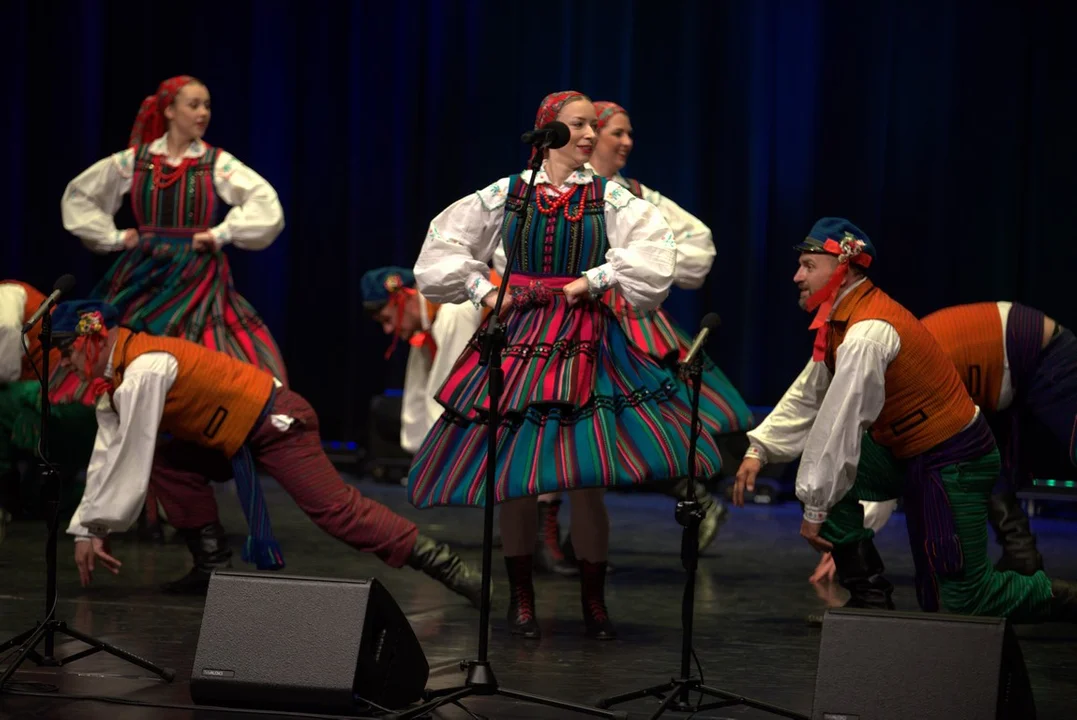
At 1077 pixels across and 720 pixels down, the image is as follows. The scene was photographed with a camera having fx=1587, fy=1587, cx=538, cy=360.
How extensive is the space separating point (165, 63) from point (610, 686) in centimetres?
619

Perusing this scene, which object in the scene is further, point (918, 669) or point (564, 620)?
point (564, 620)

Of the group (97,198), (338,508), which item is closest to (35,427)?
(97,198)

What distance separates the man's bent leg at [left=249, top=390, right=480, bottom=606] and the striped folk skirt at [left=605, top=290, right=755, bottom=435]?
0.92 metres

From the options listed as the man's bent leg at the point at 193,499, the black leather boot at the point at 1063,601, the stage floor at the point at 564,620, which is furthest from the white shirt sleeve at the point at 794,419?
the man's bent leg at the point at 193,499

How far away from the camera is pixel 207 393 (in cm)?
474

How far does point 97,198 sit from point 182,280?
2.05 feet

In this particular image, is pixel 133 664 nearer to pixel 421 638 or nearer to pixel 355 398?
pixel 421 638

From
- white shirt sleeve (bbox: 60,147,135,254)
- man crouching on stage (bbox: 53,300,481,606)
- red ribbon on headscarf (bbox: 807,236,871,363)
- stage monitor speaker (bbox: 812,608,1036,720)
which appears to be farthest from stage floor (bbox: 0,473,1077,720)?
white shirt sleeve (bbox: 60,147,135,254)

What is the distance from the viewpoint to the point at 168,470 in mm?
5090

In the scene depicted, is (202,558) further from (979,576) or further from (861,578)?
(979,576)

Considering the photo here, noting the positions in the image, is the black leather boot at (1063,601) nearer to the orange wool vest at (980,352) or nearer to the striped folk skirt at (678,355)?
the orange wool vest at (980,352)

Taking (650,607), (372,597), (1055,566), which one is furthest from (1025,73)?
(372,597)

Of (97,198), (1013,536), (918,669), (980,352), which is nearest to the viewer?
(918,669)

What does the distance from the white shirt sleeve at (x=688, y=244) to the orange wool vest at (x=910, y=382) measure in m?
1.46
